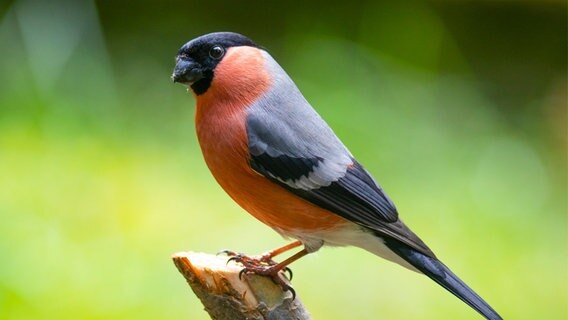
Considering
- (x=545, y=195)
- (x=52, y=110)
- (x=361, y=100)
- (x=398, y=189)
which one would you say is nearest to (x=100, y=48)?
(x=52, y=110)

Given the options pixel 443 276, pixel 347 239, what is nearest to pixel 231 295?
pixel 347 239

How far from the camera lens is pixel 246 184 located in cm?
205

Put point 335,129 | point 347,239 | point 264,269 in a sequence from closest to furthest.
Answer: point 264,269 < point 347,239 < point 335,129

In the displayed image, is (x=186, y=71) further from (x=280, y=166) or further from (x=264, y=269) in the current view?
(x=264, y=269)

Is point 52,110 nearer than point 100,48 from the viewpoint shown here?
Yes

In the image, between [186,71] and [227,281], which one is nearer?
[227,281]

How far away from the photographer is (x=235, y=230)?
329 centimetres

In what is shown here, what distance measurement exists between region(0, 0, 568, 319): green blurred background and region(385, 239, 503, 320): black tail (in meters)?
0.93

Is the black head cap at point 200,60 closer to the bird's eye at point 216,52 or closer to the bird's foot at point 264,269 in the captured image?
the bird's eye at point 216,52

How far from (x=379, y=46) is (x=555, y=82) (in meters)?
0.91

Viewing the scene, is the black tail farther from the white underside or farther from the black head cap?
the black head cap

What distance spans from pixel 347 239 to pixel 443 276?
227 mm

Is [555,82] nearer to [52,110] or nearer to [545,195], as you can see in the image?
[545,195]

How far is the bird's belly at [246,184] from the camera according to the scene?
80.5 inches
